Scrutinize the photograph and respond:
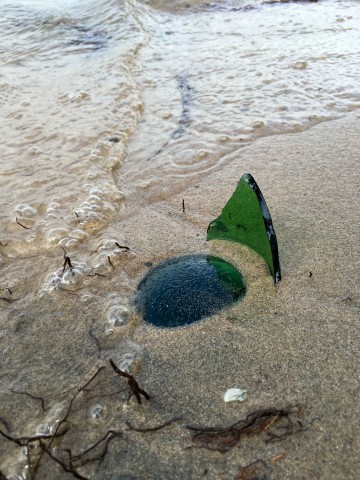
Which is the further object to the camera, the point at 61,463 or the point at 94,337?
the point at 94,337

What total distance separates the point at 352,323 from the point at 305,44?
4.38 m

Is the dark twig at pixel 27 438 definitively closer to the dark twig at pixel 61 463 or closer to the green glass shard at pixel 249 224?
the dark twig at pixel 61 463

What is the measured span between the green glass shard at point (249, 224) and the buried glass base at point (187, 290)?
5.9 inches

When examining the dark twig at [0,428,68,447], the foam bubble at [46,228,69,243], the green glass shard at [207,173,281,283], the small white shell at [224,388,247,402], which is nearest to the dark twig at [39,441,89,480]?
the dark twig at [0,428,68,447]

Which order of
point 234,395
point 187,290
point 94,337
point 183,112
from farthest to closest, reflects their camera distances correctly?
point 183,112, point 187,290, point 94,337, point 234,395

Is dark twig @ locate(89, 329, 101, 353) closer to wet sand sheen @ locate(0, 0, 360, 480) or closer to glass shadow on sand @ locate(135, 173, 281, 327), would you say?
wet sand sheen @ locate(0, 0, 360, 480)

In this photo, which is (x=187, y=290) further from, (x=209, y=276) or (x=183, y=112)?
(x=183, y=112)

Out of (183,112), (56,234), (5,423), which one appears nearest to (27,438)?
(5,423)

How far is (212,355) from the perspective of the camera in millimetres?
1650

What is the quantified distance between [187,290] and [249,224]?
42 cm

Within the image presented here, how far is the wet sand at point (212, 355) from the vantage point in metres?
1.32

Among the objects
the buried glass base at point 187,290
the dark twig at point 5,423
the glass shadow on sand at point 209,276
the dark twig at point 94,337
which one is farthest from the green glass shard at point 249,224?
the dark twig at point 5,423

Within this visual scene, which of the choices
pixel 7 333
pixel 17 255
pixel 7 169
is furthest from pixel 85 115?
pixel 7 333

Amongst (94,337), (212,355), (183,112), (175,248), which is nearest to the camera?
(212,355)
